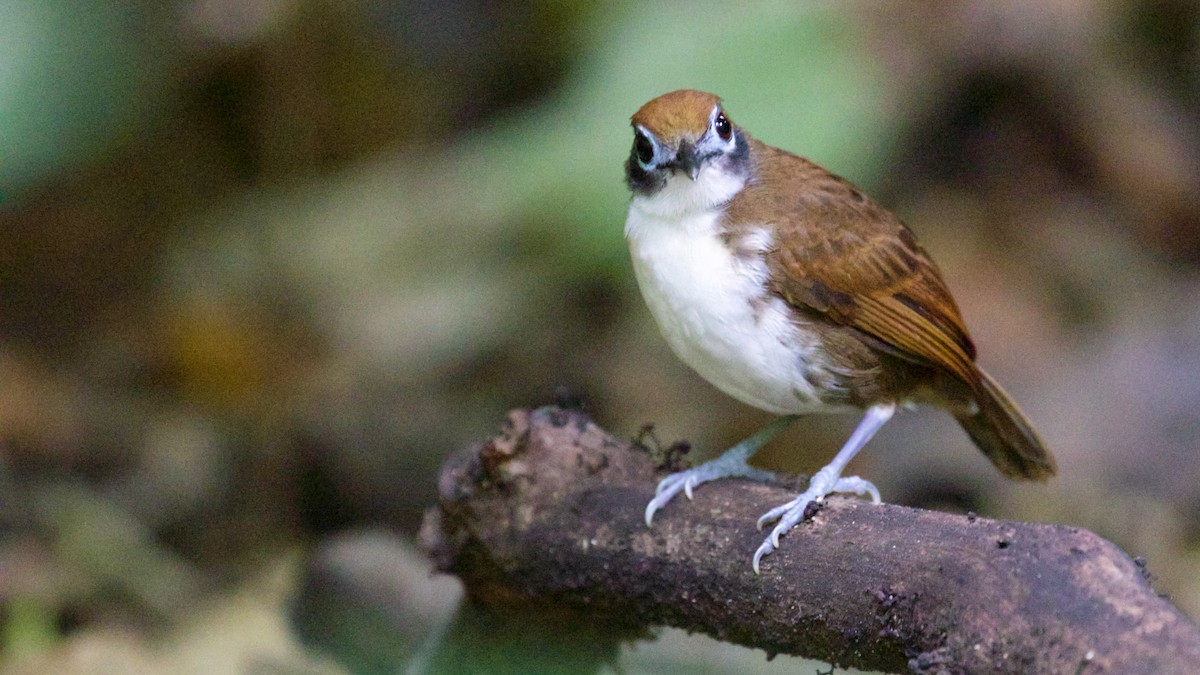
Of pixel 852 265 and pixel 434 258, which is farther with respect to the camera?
pixel 434 258

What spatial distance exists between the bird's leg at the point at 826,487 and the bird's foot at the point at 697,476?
8.0 inches

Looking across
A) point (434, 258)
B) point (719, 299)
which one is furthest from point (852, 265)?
point (434, 258)

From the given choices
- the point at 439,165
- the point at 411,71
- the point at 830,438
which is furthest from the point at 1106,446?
the point at 411,71

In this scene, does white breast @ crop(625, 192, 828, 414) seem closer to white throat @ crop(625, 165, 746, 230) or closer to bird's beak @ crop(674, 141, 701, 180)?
white throat @ crop(625, 165, 746, 230)

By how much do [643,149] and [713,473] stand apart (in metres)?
0.79

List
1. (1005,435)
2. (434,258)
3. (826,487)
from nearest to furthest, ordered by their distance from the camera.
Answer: (826,487)
(1005,435)
(434,258)

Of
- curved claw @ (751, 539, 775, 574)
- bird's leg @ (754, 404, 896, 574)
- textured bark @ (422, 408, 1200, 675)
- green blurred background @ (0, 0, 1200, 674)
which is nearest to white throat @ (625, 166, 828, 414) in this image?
bird's leg @ (754, 404, 896, 574)

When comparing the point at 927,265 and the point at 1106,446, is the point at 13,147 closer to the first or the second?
the point at 927,265

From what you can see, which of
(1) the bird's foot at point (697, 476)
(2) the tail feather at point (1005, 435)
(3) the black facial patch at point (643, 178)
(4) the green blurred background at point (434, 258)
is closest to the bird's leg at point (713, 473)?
(1) the bird's foot at point (697, 476)

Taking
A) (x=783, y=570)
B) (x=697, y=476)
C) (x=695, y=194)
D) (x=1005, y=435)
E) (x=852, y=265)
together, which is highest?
(x=695, y=194)

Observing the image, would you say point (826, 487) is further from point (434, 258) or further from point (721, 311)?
point (434, 258)

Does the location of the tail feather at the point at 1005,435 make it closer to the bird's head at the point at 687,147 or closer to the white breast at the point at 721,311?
the white breast at the point at 721,311

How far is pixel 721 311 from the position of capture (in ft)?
9.98

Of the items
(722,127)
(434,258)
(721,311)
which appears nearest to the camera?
(721,311)
